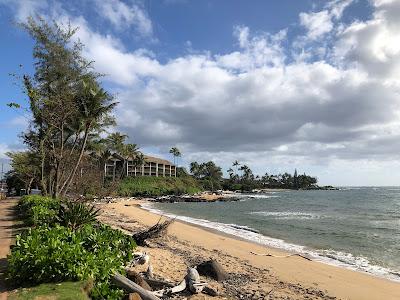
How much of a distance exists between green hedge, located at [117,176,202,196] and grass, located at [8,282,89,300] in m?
78.6

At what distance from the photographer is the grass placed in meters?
6.72

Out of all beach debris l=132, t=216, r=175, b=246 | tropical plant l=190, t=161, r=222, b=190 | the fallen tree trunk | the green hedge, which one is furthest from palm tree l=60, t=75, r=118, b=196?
tropical plant l=190, t=161, r=222, b=190

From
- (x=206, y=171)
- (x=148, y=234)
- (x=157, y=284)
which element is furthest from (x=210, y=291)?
(x=206, y=171)

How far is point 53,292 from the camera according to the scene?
6.96 m

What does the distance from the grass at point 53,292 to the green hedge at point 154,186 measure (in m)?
78.6

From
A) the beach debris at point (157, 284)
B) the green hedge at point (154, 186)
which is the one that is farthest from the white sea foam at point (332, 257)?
the green hedge at point (154, 186)

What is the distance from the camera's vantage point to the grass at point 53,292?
265 inches

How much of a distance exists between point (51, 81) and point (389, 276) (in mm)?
20892

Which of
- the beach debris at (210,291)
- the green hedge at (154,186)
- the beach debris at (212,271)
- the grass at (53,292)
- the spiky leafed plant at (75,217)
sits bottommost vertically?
the beach debris at (210,291)

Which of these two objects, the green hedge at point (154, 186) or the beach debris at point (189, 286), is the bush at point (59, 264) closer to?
the beach debris at point (189, 286)

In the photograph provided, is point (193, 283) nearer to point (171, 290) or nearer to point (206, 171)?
point (171, 290)

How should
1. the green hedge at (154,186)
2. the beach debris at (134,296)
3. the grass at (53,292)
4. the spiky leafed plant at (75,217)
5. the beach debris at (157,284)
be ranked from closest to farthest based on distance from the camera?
the grass at (53,292)
the beach debris at (134,296)
the beach debris at (157,284)
the spiky leafed plant at (75,217)
the green hedge at (154,186)

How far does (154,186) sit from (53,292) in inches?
3564

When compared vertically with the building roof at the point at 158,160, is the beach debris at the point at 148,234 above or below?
below
